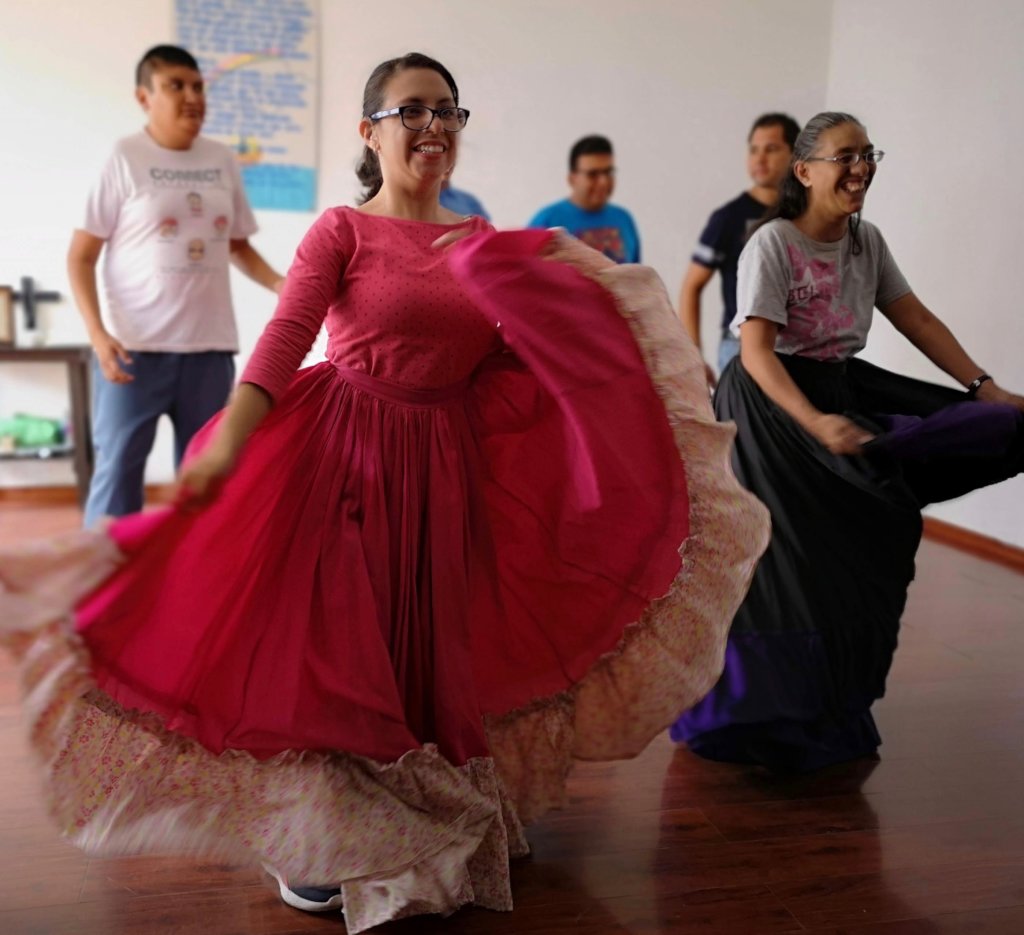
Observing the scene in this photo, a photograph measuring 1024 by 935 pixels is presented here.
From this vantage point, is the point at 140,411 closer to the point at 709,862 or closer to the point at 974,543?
the point at 709,862

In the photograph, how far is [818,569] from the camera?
99.4 inches

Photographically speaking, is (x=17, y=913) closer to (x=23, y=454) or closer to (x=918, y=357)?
(x=23, y=454)

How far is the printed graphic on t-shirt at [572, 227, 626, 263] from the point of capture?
4.45 meters

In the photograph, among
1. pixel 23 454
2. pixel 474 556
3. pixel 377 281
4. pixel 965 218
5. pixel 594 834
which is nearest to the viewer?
pixel 377 281

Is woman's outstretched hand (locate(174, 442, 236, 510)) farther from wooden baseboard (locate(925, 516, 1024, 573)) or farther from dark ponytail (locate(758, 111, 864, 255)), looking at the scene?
wooden baseboard (locate(925, 516, 1024, 573))

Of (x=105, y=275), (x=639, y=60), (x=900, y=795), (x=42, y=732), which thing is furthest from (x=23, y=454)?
(x=900, y=795)

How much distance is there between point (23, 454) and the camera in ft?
17.2

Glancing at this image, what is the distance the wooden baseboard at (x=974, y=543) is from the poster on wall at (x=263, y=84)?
10.9 ft

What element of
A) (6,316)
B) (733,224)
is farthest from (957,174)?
(6,316)

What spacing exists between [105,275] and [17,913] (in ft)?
6.51

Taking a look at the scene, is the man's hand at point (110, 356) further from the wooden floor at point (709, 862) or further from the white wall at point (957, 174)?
the white wall at point (957, 174)

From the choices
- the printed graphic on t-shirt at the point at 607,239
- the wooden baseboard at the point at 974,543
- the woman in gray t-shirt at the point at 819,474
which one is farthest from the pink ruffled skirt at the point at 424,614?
the wooden baseboard at the point at 974,543

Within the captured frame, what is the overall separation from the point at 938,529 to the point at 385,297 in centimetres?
395

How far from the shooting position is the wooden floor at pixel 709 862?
197 centimetres
